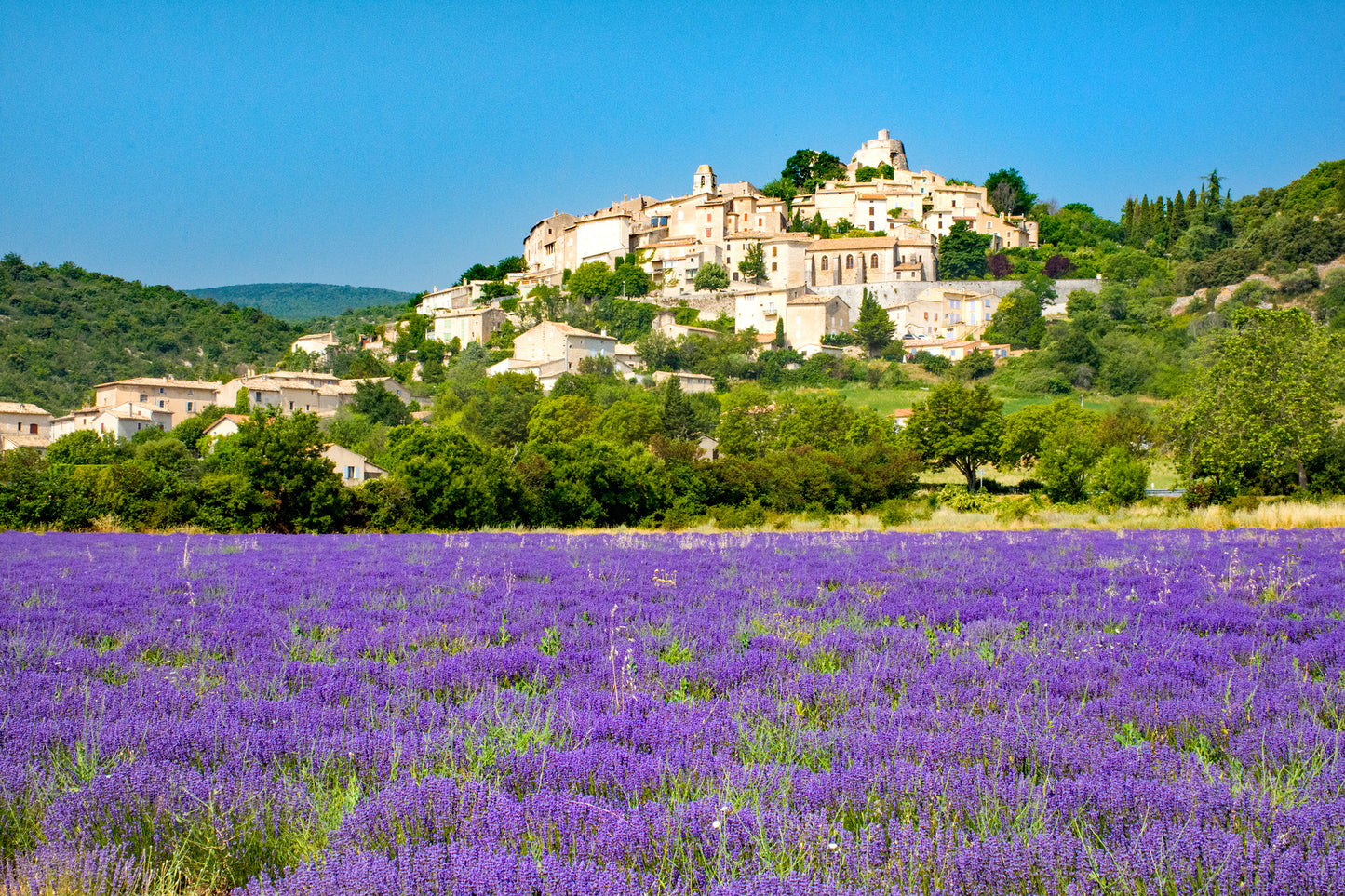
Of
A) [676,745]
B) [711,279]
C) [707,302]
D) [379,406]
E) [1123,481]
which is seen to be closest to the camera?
[676,745]

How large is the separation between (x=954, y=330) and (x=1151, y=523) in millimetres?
91035

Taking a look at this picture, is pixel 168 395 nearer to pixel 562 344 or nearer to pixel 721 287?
pixel 562 344

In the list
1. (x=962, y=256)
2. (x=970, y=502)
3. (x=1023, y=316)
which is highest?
(x=962, y=256)

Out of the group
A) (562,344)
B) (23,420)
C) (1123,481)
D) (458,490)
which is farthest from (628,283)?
(1123,481)

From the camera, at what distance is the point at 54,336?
407 feet

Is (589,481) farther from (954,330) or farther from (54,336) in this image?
(54,336)

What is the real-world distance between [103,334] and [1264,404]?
143029 mm

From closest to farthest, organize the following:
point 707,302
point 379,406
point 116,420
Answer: point 116,420 → point 379,406 → point 707,302

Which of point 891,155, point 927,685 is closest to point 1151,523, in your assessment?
point 927,685

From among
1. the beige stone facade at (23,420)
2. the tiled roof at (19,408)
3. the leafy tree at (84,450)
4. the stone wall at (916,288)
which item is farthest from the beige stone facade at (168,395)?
the stone wall at (916,288)

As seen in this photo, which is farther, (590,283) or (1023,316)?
(590,283)

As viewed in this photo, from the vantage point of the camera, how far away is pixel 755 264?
11088 centimetres

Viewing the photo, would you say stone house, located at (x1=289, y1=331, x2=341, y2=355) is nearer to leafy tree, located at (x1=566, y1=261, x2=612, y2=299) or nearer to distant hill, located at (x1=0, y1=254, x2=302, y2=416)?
distant hill, located at (x1=0, y1=254, x2=302, y2=416)

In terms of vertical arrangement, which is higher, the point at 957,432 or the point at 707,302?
the point at 707,302
